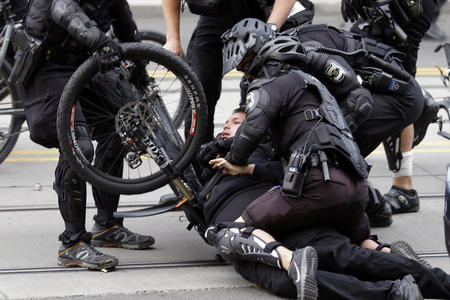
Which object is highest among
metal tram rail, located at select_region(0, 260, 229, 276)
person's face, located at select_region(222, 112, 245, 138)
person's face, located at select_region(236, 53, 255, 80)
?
person's face, located at select_region(236, 53, 255, 80)

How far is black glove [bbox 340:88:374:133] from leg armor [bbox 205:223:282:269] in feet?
3.16

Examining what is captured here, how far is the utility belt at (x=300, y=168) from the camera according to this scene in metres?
5.03

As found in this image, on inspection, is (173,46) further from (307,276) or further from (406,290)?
(406,290)

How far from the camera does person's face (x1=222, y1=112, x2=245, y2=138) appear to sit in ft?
19.1

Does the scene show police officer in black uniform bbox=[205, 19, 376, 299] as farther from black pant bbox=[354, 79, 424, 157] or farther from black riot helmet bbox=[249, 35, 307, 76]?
black pant bbox=[354, 79, 424, 157]

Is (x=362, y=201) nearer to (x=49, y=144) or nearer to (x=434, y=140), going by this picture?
(x=49, y=144)

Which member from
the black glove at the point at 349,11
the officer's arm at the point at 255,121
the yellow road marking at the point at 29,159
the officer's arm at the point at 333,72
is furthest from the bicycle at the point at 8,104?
the officer's arm at the point at 255,121

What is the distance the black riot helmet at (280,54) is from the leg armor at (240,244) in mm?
922

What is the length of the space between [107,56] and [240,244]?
4.13 feet

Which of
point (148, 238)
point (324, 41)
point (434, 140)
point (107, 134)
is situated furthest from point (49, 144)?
point (434, 140)

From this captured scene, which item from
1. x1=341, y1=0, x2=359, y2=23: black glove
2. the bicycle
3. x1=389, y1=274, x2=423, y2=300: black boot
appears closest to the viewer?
x1=389, y1=274, x2=423, y2=300: black boot

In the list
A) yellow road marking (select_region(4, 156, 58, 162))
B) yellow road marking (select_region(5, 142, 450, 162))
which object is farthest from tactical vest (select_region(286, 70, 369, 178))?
yellow road marking (select_region(4, 156, 58, 162))

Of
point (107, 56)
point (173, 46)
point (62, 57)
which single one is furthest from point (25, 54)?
point (173, 46)

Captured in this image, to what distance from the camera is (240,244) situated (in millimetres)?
5109
